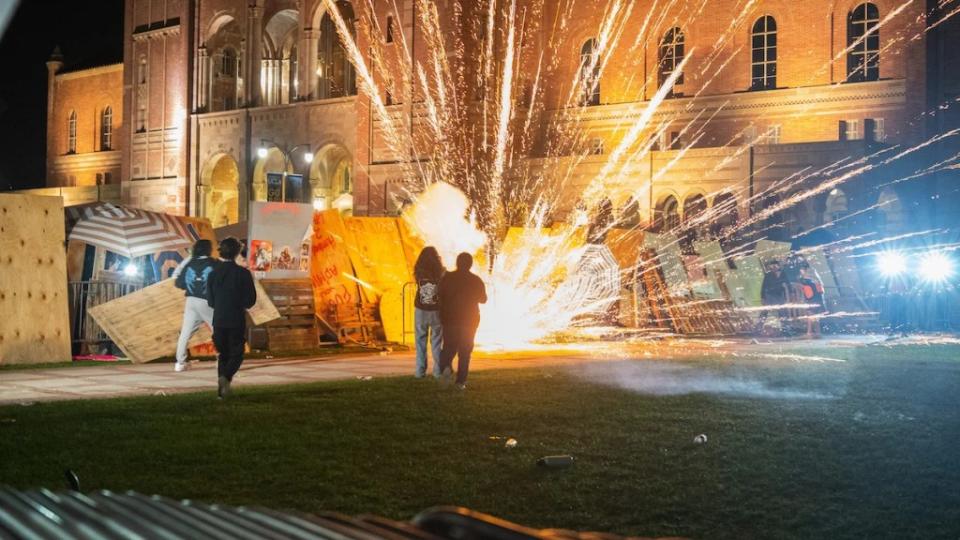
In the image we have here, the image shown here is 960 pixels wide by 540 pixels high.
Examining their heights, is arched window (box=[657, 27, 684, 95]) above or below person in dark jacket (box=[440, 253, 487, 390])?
above

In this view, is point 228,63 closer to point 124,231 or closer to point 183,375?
point 124,231

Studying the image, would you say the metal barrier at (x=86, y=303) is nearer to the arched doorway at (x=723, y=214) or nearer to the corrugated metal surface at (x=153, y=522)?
the corrugated metal surface at (x=153, y=522)

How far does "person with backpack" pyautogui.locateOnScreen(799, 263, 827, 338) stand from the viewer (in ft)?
73.0

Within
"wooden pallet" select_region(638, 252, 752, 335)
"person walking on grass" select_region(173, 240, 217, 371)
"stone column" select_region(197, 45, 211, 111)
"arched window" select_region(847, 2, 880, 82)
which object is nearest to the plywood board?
"person walking on grass" select_region(173, 240, 217, 371)

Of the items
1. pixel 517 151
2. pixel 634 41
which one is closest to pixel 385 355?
pixel 517 151

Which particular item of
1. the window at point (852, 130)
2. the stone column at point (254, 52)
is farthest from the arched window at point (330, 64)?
the window at point (852, 130)

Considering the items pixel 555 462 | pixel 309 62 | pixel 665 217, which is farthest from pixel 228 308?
pixel 309 62

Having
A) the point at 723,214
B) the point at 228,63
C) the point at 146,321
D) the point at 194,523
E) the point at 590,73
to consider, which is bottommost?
the point at 194,523

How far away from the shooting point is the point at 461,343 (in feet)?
40.2

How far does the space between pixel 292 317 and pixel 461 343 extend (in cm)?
688

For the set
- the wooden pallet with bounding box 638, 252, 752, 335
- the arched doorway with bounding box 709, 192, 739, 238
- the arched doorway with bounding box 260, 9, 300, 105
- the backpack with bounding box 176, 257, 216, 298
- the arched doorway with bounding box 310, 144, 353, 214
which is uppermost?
the arched doorway with bounding box 260, 9, 300, 105

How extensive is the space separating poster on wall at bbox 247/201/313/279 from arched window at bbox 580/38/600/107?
24764 millimetres

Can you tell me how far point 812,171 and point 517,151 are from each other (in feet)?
40.6

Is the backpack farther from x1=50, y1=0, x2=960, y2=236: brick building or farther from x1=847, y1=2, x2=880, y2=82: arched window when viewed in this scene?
x1=847, y1=2, x2=880, y2=82: arched window
